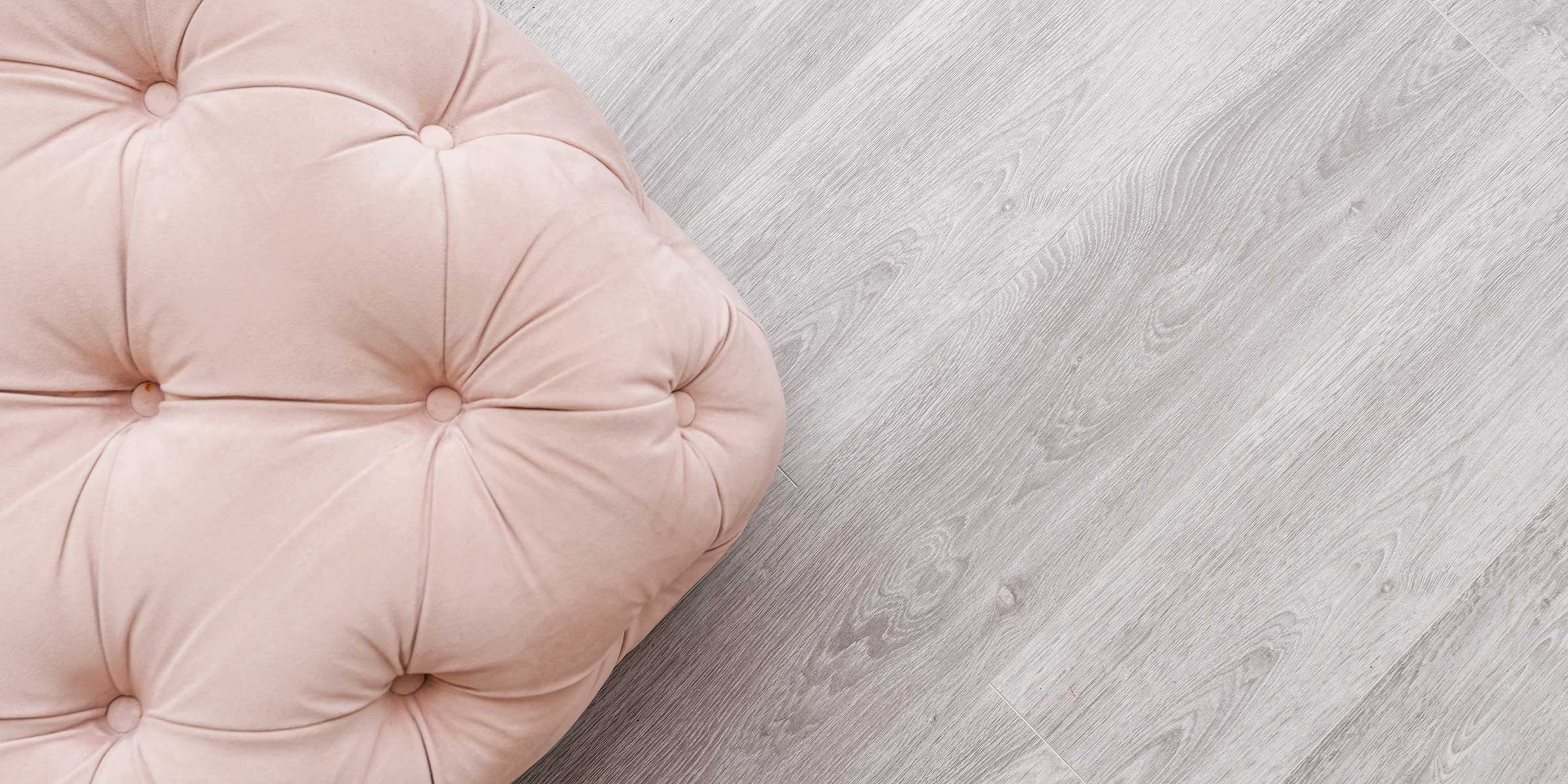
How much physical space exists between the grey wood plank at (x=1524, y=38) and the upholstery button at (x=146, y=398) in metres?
1.29

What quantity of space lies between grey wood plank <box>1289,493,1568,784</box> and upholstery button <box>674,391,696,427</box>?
74 centimetres

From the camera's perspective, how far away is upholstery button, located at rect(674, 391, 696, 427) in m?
0.81

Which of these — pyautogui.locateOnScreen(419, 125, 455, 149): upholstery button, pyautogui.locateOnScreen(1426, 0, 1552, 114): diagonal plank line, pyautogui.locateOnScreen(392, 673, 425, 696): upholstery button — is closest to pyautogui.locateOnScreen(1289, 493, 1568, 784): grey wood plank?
pyautogui.locateOnScreen(1426, 0, 1552, 114): diagonal plank line

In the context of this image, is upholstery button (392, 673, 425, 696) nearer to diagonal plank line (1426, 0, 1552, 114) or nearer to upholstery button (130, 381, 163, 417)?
upholstery button (130, 381, 163, 417)

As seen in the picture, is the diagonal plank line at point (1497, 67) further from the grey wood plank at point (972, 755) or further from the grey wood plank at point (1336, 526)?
the grey wood plank at point (972, 755)

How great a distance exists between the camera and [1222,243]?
Result: 1116mm

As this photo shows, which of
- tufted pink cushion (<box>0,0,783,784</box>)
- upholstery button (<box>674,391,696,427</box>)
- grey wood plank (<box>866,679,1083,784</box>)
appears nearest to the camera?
tufted pink cushion (<box>0,0,783,784</box>)

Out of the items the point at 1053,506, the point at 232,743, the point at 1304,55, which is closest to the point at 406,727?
the point at 232,743

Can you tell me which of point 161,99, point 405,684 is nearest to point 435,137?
point 161,99

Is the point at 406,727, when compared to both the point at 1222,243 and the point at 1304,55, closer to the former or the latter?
the point at 1222,243

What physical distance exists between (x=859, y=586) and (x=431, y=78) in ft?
2.05

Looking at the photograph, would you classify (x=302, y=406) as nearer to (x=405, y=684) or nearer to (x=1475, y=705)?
(x=405, y=684)

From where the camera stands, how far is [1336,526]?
109 centimetres

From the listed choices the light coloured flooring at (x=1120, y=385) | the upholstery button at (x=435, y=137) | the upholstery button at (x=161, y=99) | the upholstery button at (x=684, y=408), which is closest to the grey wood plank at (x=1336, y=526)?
the light coloured flooring at (x=1120, y=385)
